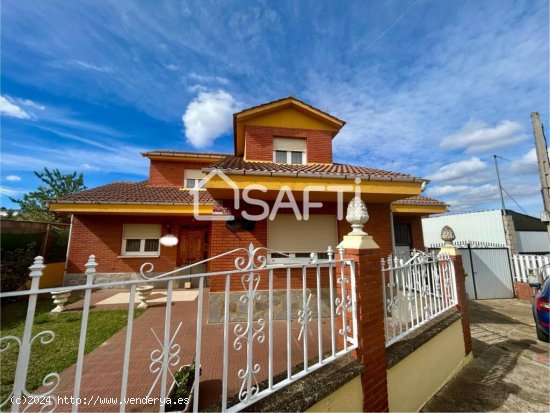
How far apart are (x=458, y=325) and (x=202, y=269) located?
9169 millimetres

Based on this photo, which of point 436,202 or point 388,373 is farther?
point 436,202

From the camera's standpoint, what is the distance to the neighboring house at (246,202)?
593cm

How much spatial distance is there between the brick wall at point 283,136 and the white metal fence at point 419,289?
17.5 feet

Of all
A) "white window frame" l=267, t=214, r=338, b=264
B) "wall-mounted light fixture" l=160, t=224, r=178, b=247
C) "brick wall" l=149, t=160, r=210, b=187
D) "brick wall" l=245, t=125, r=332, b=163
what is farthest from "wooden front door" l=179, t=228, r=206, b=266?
"white window frame" l=267, t=214, r=338, b=264

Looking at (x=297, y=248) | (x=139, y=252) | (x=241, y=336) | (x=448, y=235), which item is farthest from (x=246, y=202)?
(x=139, y=252)

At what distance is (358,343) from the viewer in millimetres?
2803

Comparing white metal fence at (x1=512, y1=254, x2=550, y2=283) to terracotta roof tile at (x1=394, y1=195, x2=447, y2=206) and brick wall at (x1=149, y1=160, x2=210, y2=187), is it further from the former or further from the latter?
brick wall at (x1=149, y1=160, x2=210, y2=187)

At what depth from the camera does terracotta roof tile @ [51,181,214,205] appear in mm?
10109

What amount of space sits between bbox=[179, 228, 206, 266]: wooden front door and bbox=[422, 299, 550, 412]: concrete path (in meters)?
10.0

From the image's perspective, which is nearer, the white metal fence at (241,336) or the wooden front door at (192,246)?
the white metal fence at (241,336)

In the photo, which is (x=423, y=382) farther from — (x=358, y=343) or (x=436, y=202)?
(x=436, y=202)

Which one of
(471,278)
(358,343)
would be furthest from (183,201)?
(471,278)

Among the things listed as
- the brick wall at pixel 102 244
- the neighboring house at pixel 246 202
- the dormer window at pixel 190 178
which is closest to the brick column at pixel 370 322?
the neighboring house at pixel 246 202

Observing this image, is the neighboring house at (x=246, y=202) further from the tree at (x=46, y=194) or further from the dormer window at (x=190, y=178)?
the tree at (x=46, y=194)
